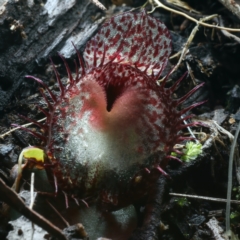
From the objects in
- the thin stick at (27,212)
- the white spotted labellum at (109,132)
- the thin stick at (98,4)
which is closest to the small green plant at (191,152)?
the white spotted labellum at (109,132)

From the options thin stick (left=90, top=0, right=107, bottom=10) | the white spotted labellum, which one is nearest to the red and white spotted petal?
the white spotted labellum

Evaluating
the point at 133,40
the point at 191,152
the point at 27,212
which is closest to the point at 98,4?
the point at 133,40

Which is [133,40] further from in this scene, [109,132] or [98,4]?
[98,4]

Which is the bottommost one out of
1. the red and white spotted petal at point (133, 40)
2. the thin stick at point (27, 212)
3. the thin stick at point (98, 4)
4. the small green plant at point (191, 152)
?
the small green plant at point (191, 152)

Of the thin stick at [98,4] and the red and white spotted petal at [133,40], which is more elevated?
the thin stick at [98,4]

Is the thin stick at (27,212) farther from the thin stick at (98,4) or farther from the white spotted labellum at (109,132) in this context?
the thin stick at (98,4)

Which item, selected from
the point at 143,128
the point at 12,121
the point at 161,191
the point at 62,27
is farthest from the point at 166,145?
the point at 62,27

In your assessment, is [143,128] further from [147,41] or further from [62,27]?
[62,27]

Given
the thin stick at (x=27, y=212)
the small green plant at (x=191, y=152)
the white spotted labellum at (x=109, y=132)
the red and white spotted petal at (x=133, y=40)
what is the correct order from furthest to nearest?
the small green plant at (x=191, y=152) < the red and white spotted petal at (x=133, y=40) < the white spotted labellum at (x=109, y=132) < the thin stick at (x=27, y=212)
